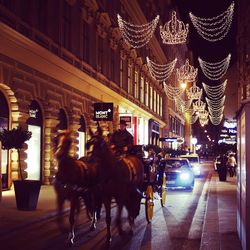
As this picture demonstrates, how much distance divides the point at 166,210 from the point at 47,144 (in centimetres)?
966

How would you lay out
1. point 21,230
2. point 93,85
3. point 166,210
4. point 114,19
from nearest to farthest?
point 21,230 < point 166,210 < point 93,85 < point 114,19

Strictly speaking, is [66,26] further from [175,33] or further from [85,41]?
[175,33]

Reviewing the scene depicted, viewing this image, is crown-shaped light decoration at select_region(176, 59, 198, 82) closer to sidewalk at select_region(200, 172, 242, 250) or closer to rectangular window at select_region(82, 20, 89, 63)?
rectangular window at select_region(82, 20, 89, 63)

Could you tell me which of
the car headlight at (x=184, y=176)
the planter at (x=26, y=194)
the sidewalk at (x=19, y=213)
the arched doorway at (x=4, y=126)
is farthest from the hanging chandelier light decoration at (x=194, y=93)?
the planter at (x=26, y=194)

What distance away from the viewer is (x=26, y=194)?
1557 centimetres

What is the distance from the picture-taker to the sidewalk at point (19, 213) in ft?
41.7

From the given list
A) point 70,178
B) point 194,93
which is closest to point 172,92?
point 194,93

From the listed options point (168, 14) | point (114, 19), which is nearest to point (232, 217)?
point (114, 19)

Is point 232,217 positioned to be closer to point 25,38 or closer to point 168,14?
point 25,38

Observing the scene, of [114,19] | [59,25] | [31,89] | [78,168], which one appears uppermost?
[114,19]

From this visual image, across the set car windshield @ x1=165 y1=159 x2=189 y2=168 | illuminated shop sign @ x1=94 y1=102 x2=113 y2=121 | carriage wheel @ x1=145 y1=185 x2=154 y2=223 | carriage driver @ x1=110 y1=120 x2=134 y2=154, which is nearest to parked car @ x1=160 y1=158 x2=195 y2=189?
car windshield @ x1=165 y1=159 x2=189 y2=168

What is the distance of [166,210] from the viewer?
17.6 meters

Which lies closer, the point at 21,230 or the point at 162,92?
the point at 21,230

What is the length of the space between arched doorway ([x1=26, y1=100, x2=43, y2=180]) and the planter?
24.6 ft
